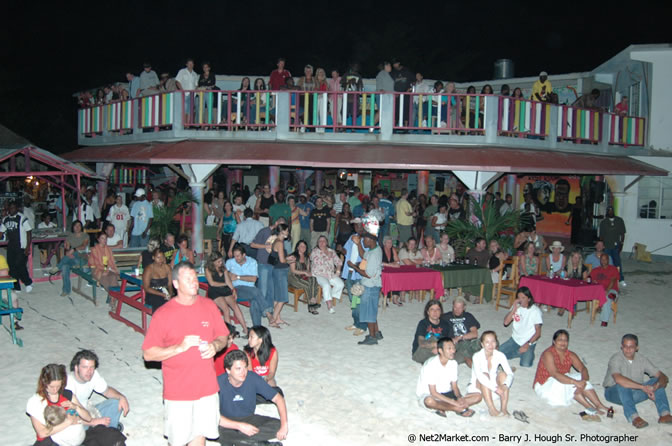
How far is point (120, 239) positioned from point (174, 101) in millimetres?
3497

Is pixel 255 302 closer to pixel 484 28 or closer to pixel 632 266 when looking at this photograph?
pixel 632 266

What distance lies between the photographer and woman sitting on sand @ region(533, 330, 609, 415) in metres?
7.11

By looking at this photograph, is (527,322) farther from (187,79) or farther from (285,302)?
(187,79)

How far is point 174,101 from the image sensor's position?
14.6m

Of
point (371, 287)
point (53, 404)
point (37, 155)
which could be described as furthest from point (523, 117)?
point (53, 404)

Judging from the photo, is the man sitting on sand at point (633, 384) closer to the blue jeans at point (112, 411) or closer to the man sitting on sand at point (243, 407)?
the man sitting on sand at point (243, 407)

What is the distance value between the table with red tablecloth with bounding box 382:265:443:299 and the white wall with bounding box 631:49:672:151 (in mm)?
9775

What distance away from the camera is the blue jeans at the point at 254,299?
32.0 feet

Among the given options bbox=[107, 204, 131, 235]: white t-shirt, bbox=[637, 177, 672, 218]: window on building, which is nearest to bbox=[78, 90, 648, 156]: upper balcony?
bbox=[107, 204, 131, 235]: white t-shirt

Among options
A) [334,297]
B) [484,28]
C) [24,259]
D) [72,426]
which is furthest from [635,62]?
[484,28]

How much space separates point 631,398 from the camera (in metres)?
7.00

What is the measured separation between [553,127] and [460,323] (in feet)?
26.8

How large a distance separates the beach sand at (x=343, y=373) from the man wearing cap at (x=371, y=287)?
0.83 ft

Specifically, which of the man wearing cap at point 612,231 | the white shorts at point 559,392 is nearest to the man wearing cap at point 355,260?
the white shorts at point 559,392
